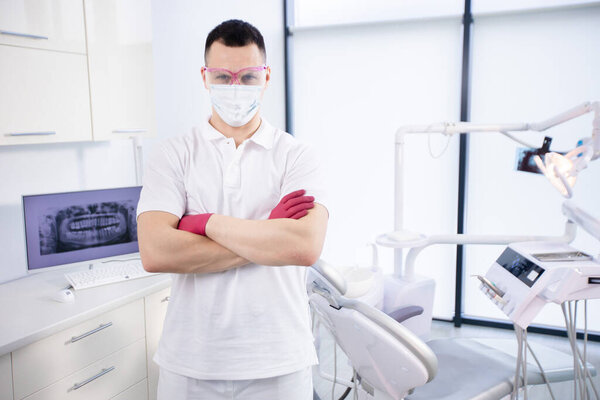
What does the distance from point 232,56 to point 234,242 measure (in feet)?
1.62

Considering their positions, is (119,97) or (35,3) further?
(119,97)

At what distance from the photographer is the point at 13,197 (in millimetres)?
2164

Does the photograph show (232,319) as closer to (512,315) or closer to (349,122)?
(512,315)

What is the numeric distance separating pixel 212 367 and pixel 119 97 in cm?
147

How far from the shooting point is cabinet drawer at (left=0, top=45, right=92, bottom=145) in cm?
176

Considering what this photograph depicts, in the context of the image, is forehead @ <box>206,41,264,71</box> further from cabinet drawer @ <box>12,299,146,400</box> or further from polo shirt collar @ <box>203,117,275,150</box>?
cabinet drawer @ <box>12,299,146,400</box>

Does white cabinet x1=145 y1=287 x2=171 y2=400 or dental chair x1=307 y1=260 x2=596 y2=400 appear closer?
dental chair x1=307 y1=260 x2=596 y2=400

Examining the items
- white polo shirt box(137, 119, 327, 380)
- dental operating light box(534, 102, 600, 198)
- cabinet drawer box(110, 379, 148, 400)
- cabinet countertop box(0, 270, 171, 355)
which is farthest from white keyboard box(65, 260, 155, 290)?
dental operating light box(534, 102, 600, 198)

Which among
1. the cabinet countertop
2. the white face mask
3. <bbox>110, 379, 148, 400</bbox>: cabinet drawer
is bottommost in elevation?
<bbox>110, 379, 148, 400</bbox>: cabinet drawer

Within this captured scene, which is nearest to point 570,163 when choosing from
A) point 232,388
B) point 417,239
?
point 417,239

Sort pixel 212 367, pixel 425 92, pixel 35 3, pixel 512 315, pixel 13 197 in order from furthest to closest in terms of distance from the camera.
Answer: pixel 425 92
pixel 13 197
pixel 35 3
pixel 512 315
pixel 212 367

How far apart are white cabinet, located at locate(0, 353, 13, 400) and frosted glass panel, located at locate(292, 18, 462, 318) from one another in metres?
2.52

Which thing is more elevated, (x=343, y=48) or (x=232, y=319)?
(x=343, y=48)

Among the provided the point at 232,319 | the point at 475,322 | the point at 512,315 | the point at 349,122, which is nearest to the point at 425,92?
the point at 349,122
